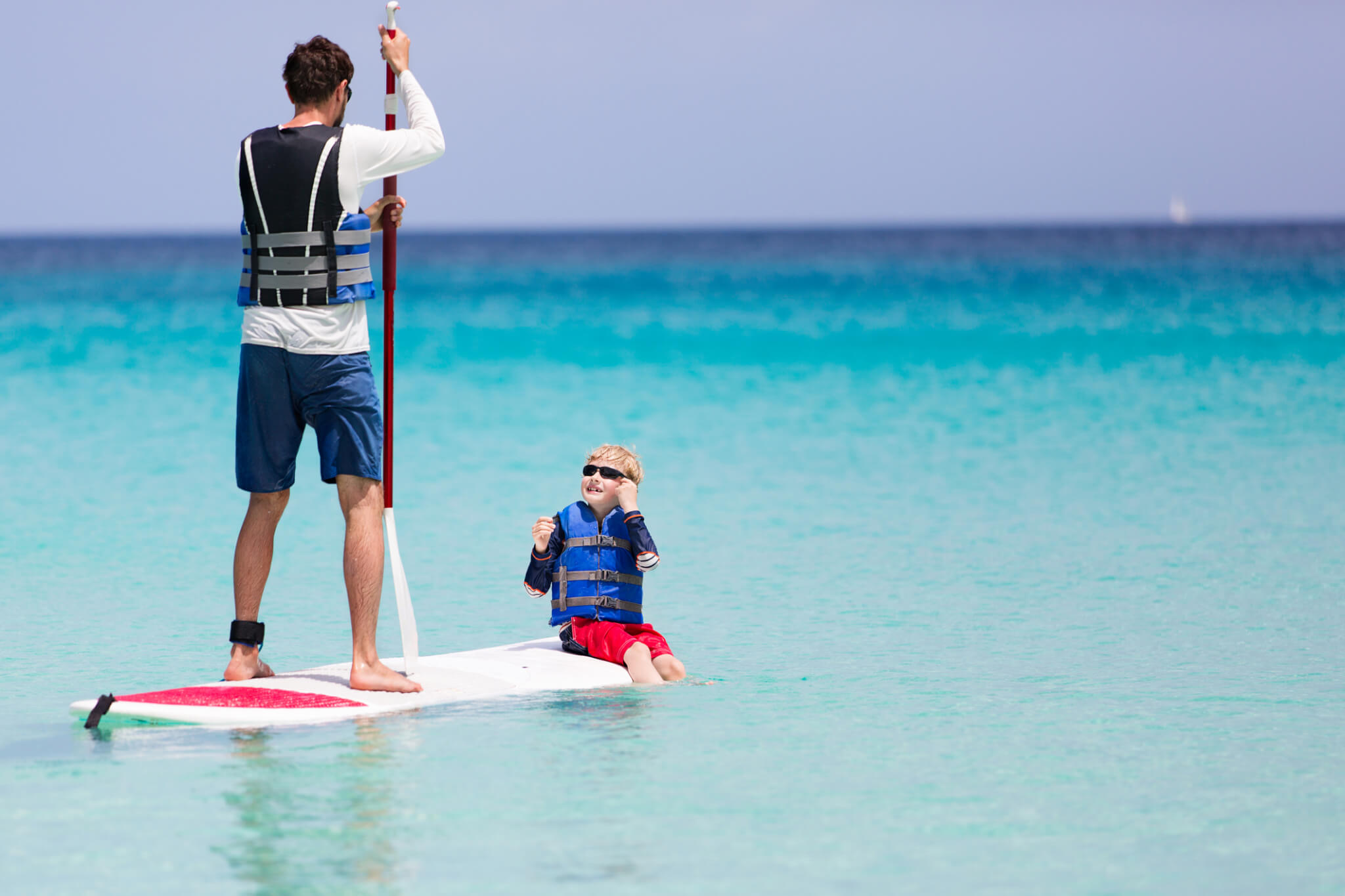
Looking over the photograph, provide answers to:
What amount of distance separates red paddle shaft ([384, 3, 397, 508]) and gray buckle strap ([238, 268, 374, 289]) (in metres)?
0.17

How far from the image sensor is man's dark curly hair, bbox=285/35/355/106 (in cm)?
519

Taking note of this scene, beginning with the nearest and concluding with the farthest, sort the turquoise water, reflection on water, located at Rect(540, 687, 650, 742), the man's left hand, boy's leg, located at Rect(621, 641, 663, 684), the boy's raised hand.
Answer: the turquoise water < reflection on water, located at Rect(540, 687, 650, 742) < the man's left hand < boy's leg, located at Rect(621, 641, 663, 684) < the boy's raised hand

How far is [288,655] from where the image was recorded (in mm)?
6801

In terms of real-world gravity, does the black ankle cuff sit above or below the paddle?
below

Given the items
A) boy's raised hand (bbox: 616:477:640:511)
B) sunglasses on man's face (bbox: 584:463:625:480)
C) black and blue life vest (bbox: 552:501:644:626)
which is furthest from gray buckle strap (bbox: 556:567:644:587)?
sunglasses on man's face (bbox: 584:463:625:480)

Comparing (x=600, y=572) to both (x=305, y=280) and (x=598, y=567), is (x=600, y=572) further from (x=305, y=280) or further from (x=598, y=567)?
(x=305, y=280)

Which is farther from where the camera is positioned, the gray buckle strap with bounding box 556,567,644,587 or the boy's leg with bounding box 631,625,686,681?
the gray buckle strap with bounding box 556,567,644,587

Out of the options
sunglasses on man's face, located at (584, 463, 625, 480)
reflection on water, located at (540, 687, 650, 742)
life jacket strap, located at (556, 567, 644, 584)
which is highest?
sunglasses on man's face, located at (584, 463, 625, 480)

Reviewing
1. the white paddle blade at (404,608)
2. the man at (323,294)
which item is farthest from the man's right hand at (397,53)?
the white paddle blade at (404,608)

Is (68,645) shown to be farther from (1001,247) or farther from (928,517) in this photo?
(1001,247)

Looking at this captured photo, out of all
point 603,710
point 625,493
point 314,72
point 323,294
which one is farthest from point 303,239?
point 603,710

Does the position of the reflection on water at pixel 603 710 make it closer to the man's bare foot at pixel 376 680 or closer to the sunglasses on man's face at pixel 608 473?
the man's bare foot at pixel 376 680

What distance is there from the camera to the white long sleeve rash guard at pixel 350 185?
203 inches

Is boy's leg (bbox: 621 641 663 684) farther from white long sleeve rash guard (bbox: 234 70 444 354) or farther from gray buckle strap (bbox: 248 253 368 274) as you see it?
gray buckle strap (bbox: 248 253 368 274)
